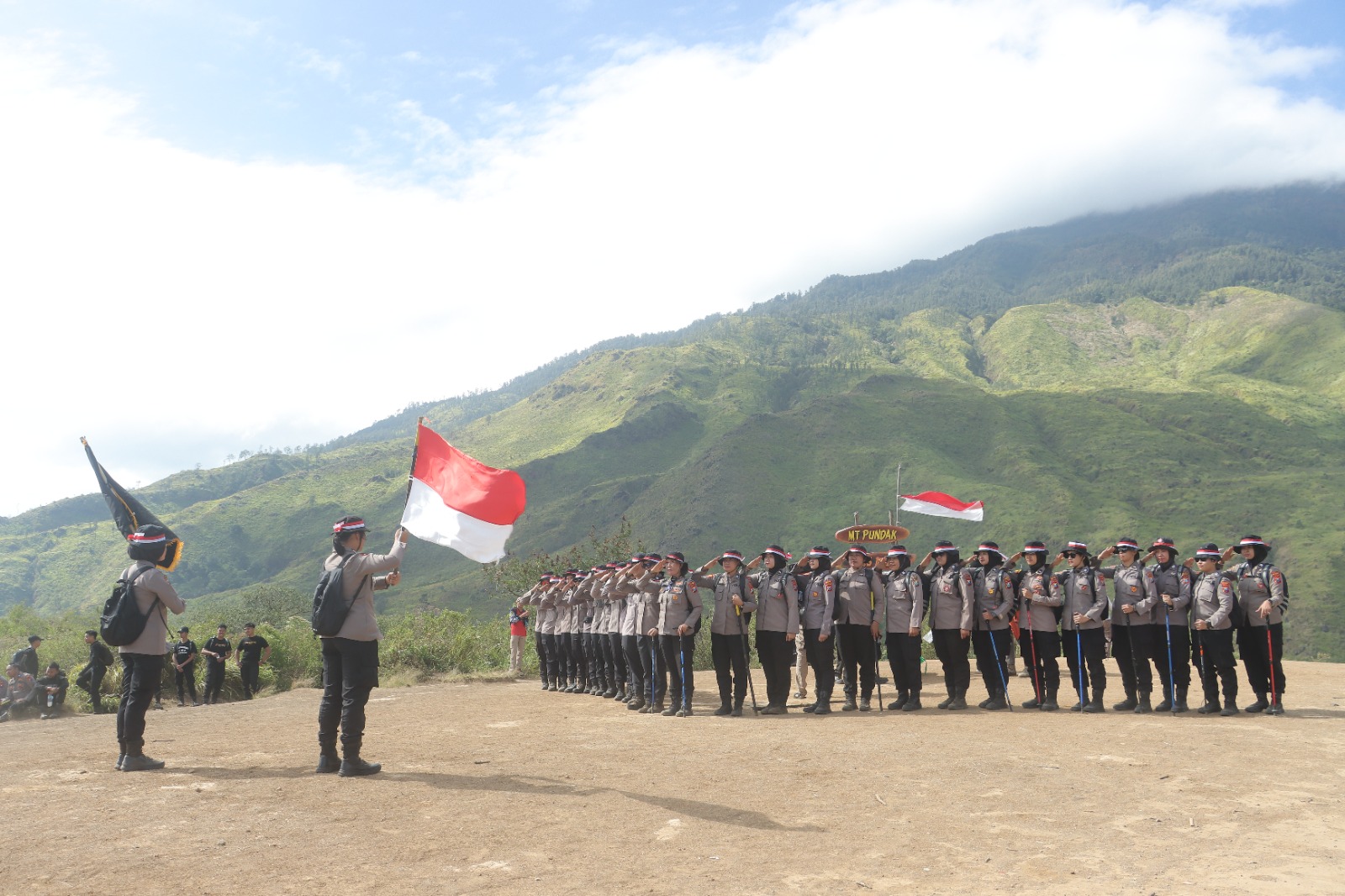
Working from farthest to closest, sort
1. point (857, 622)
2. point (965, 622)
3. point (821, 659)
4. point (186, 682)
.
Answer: point (186, 682), point (857, 622), point (821, 659), point (965, 622)

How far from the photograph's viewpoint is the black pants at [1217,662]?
11453mm

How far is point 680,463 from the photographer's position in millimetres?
132125

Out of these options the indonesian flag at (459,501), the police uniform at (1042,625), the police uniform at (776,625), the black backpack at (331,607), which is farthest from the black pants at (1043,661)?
the black backpack at (331,607)

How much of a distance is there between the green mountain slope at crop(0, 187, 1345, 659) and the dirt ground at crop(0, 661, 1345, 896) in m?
59.9

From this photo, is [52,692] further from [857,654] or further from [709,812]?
[709,812]

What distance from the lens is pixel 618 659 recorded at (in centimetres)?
1566

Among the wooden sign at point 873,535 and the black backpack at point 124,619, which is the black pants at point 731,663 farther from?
the black backpack at point 124,619

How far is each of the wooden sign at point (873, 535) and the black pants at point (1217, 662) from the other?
7019mm

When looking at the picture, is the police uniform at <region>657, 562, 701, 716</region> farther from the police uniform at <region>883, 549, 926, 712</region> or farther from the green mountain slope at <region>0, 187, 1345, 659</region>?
the green mountain slope at <region>0, 187, 1345, 659</region>

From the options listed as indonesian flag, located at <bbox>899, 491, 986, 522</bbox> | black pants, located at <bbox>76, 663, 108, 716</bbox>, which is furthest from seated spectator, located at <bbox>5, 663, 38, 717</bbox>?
indonesian flag, located at <bbox>899, 491, 986, 522</bbox>

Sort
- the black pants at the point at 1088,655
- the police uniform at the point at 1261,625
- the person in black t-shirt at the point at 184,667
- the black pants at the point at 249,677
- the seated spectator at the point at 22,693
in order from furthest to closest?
1. the black pants at the point at 249,677
2. the person in black t-shirt at the point at 184,667
3. the seated spectator at the point at 22,693
4. the black pants at the point at 1088,655
5. the police uniform at the point at 1261,625

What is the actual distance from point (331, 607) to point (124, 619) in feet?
6.64

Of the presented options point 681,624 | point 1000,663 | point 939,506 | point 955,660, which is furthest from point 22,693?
point 939,506

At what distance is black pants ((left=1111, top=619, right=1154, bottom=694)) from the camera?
12.2 meters
